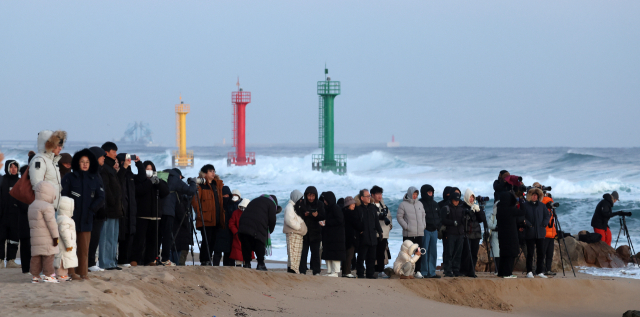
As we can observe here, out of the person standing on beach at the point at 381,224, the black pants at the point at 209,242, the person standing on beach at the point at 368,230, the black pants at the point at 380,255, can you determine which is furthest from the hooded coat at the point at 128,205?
the black pants at the point at 380,255

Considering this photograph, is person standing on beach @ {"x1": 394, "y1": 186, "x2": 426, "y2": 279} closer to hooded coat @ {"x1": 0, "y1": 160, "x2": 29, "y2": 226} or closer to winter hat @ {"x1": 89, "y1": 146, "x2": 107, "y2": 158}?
winter hat @ {"x1": 89, "y1": 146, "x2": 107, "y2": 158}

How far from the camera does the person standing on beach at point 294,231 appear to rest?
31.7 ft

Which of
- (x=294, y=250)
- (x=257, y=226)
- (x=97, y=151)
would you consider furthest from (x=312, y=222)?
(x=97, y=151)

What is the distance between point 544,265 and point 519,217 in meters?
1.51

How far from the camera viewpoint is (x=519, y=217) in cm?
980

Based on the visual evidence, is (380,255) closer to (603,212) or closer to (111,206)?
(111,206)

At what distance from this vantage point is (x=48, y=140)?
22.5 feet

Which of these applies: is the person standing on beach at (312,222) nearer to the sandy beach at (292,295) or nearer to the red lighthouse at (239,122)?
the sandy beach at (292,295)

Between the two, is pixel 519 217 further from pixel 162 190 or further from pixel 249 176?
pixel 249 176

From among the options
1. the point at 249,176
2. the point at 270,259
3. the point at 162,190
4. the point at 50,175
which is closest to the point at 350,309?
the point at 162,190

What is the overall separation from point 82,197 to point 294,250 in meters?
3.77

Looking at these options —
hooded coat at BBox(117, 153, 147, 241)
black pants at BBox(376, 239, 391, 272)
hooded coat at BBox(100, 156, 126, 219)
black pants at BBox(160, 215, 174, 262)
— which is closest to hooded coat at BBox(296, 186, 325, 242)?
black pants at BBox(376, 239, 391, 272)

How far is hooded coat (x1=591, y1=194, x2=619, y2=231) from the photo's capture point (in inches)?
516

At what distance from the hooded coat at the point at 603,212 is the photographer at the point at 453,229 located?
14.1 ft
